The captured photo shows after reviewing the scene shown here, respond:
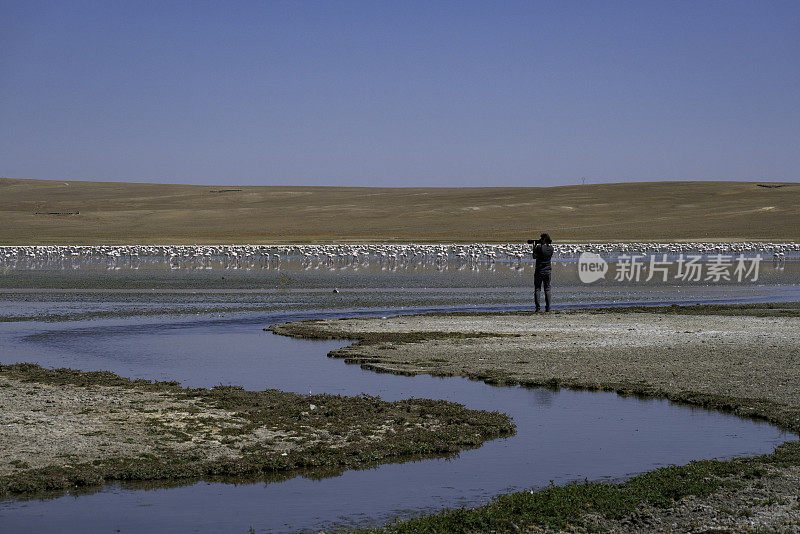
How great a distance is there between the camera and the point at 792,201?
130625mm

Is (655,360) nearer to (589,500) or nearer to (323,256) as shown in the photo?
(589,500)

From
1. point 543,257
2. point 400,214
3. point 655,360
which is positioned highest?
point 400,214

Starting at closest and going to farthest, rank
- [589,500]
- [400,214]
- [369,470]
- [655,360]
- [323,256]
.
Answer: [589,500]
[369,470]
[655,360]
[323,256]
[400,214]

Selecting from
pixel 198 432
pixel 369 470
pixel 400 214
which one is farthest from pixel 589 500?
pixel 400 214

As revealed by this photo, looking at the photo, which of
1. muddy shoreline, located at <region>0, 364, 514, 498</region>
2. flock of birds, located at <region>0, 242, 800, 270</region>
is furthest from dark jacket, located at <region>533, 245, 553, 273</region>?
flock of birds, located at <region>0, 242, 800, 270</region>

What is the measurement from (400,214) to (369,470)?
126m

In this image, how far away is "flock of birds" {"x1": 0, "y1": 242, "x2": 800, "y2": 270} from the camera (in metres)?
57.2

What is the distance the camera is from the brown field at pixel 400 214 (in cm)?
10625

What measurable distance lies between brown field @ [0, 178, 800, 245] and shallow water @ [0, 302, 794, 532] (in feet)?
250

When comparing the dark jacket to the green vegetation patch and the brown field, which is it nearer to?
the green vegetation patch

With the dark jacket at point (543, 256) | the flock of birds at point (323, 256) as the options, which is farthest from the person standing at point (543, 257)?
the flock of birds at point (323, 256)

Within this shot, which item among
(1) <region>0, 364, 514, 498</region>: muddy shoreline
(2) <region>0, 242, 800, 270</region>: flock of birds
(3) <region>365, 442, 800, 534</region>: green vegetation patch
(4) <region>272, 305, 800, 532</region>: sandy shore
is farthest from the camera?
(2) <region>0, 242, 800, 270</region>: flock of birds

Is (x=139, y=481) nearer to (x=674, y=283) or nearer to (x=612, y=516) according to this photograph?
(x=612, y=516)

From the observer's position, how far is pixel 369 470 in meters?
10.6
